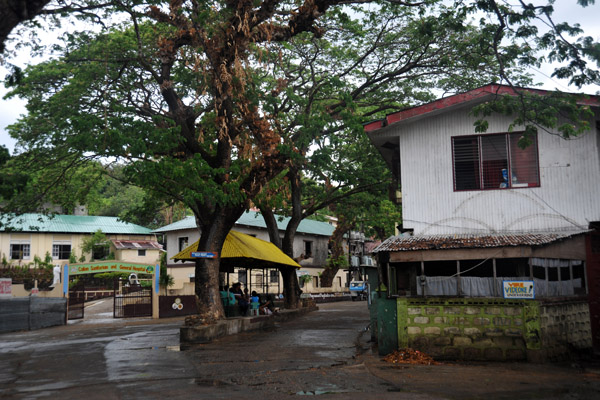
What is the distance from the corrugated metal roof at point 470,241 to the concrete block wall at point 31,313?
18583 mm

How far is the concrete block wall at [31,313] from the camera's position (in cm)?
2481

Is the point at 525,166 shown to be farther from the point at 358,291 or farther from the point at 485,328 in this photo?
the point at 358,291

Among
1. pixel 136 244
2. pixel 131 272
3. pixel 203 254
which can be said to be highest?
pixel 136 244

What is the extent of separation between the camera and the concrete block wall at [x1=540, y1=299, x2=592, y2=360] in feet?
42.4

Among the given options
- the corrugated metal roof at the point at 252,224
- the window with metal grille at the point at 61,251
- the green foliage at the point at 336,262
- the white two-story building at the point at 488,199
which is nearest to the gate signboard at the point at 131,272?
the corrugated metal roof at the point at 252,224

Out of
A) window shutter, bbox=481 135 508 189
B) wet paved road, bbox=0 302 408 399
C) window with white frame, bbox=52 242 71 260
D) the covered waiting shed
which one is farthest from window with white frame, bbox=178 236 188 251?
window shutter, bbox=481 135 508 189

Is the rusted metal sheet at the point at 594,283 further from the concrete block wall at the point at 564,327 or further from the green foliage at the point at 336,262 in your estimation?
the green foliage at the point at 336,262

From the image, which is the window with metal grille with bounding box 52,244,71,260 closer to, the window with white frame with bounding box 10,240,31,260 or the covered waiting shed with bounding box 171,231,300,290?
the window with white frame with bounding box 10,240,31,260

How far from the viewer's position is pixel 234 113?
1947 centimetres

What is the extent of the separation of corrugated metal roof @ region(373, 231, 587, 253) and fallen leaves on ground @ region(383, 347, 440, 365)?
7.98 feet

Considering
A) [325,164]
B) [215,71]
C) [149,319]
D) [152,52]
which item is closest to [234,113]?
[215,71]

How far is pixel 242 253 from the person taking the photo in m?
20.7

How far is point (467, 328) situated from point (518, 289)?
1470 millimetres

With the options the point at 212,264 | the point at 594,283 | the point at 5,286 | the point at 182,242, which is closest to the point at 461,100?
the point at 594,283
